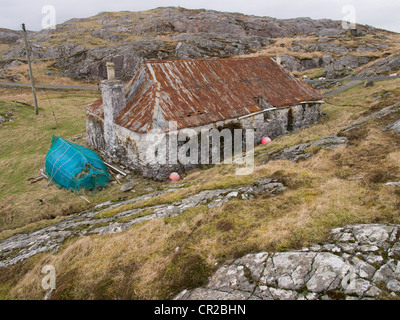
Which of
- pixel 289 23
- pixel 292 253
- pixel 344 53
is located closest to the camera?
pixel 292 253

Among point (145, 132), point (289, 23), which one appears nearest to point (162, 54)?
point (145, 132)

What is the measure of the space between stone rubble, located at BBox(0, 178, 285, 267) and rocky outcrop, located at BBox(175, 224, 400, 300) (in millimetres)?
3755

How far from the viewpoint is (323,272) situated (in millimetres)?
5457

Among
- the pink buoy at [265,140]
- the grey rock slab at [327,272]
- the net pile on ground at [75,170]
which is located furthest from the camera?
the pink buoy at [265,140]

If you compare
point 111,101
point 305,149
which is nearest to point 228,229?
point 305,149

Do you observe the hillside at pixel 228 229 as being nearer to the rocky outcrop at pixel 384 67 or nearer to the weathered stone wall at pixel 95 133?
the weathered stone wall at pixel 95 133

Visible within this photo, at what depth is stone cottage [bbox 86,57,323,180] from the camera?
16.7 metres

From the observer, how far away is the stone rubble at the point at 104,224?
380 inches

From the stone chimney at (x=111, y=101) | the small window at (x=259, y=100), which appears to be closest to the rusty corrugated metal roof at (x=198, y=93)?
the small window at (x=259, y=100)

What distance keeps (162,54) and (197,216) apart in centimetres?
5363

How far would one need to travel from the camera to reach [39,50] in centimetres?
7169

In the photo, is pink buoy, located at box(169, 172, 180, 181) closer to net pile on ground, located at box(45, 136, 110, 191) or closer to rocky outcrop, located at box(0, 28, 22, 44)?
net pile on ground, located at box(45, 136, 110, 191)

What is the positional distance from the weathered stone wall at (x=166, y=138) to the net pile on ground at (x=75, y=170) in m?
2.01
